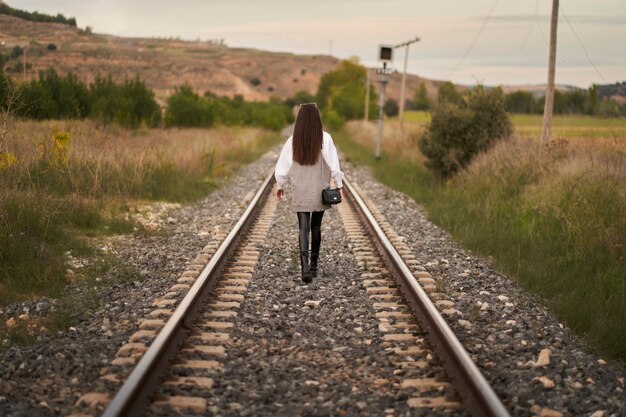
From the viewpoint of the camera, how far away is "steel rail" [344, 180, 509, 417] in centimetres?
410

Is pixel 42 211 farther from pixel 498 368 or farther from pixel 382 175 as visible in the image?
pixel 382 175

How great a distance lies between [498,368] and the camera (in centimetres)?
500

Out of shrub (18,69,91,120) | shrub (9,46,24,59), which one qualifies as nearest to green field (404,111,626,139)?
shrub (9,46,24,59)

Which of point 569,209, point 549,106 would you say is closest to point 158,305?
point 569,209

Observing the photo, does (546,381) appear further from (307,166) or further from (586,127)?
(586,127)

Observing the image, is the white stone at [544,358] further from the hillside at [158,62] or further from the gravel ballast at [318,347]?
the hillside at [158,62]

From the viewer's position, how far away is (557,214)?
10477mm

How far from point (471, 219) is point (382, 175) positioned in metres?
8.21

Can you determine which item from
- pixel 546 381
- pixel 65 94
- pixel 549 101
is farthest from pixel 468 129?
pixel 65 94

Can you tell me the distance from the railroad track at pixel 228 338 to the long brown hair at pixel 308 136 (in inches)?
57.0

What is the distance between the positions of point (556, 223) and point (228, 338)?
21.7 feet

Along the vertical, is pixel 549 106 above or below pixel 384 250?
above

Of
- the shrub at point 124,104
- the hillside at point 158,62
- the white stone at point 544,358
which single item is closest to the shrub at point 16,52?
the hillside at point 158,62

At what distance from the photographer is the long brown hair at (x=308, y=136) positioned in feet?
23.9
